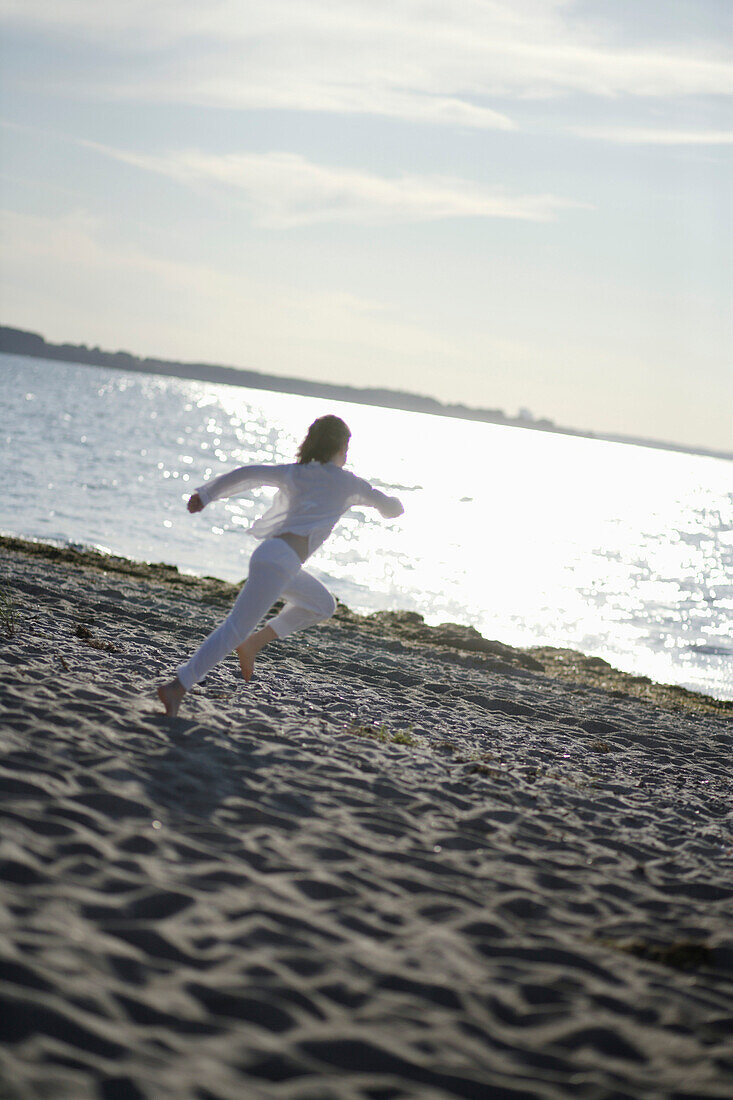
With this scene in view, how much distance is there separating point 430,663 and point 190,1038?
8235 millimetres

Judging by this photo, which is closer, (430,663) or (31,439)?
(430,663)

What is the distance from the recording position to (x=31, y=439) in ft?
148

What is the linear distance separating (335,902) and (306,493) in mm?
2794

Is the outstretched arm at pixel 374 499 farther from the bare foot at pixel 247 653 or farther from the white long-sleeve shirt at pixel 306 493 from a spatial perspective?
the bare foot at pixel 247 653

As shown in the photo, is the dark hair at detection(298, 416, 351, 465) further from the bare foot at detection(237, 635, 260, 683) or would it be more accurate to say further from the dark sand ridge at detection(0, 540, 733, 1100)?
the dark sand ridge at detection(0, 540, 733, 1100)

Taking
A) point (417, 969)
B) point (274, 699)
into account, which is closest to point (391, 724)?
point (274, 699)

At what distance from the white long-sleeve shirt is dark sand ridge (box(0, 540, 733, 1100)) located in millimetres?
1302

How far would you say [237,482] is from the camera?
5.65 meters

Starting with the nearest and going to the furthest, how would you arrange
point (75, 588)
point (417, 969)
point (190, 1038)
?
point (190, 1038) < point (417, 969) < point (75, 588)

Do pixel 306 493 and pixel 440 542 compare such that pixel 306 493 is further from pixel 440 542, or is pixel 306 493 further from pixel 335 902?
pixel 440 542

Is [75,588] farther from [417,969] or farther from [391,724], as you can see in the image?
[417,969]

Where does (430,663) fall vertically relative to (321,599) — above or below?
below

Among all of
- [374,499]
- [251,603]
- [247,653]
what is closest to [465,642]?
[247,653]

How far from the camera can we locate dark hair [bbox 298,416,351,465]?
5707mm
